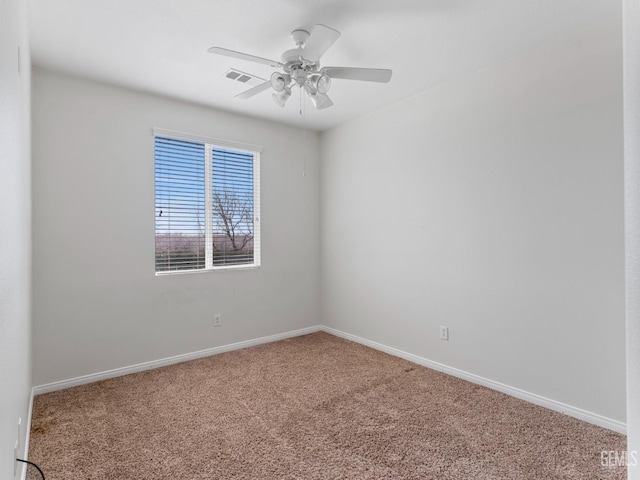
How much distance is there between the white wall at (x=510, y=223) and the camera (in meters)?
2.25

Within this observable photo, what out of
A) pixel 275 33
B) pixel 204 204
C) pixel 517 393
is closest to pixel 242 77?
pixel 275 33

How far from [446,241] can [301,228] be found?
1.91 meters

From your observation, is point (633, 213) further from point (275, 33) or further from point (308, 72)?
point (275, 33)

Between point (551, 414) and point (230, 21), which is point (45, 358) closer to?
point (230, 21)

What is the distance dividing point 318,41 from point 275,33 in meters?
0.52

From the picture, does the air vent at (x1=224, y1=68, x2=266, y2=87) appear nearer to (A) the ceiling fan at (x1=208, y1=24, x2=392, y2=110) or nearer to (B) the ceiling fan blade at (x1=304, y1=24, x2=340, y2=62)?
(A) the ceiling fan at (x1=208, y1=24, x2=392, y2=110)

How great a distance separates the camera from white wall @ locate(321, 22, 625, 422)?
7.37 feet

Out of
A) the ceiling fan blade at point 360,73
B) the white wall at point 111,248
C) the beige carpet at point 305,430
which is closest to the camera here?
the beige carpet at point 305,430

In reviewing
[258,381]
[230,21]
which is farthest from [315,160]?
[258,381]

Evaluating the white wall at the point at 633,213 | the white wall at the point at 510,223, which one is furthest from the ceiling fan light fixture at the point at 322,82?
the white wall at the point at 633,213

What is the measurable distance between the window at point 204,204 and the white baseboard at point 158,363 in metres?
0.88

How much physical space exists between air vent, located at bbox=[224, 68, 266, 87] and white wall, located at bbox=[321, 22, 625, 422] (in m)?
1.41

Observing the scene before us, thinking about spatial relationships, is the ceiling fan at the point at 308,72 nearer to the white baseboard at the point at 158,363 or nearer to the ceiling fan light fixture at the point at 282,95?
the ceiling fan light fixture at the point at 282,95

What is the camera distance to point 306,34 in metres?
2.31
